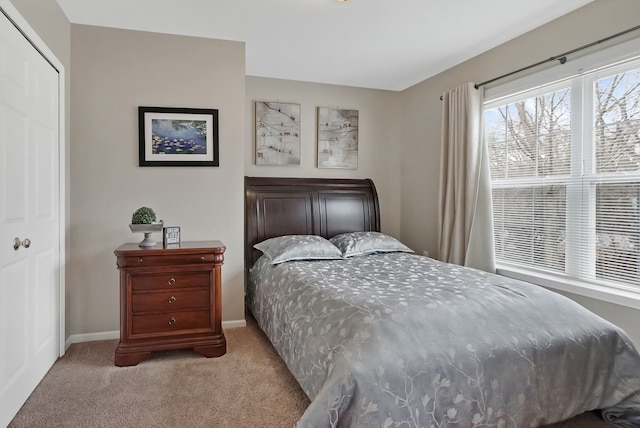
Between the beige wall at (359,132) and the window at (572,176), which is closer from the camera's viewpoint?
the window at (572,176)

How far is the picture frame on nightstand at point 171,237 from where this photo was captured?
292 centimetres

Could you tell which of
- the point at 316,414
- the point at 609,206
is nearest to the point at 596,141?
the point at 609,206

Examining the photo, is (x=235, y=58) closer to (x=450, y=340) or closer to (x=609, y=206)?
(x=450, y=340)

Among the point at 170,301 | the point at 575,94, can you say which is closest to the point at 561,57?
the point at 575,94

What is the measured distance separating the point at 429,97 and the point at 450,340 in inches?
123

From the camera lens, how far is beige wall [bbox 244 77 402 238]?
4145 millimetres

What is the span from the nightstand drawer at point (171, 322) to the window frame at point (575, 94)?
8.10 ft

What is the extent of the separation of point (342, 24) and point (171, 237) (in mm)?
2066

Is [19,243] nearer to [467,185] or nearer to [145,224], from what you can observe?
[145,224]

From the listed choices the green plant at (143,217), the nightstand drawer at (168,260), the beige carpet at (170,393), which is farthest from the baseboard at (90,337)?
the green plant at (143,217)

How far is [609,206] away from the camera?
258 centimetres

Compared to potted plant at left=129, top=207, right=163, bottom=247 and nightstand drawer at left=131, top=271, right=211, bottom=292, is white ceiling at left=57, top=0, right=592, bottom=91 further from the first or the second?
nightstand drawer at left=131, top=271, right=211, bottom=292

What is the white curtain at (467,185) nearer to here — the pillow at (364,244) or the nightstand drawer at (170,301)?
the pillow at (364,244)

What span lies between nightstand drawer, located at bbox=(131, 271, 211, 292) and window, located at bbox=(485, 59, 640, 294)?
250 cm
